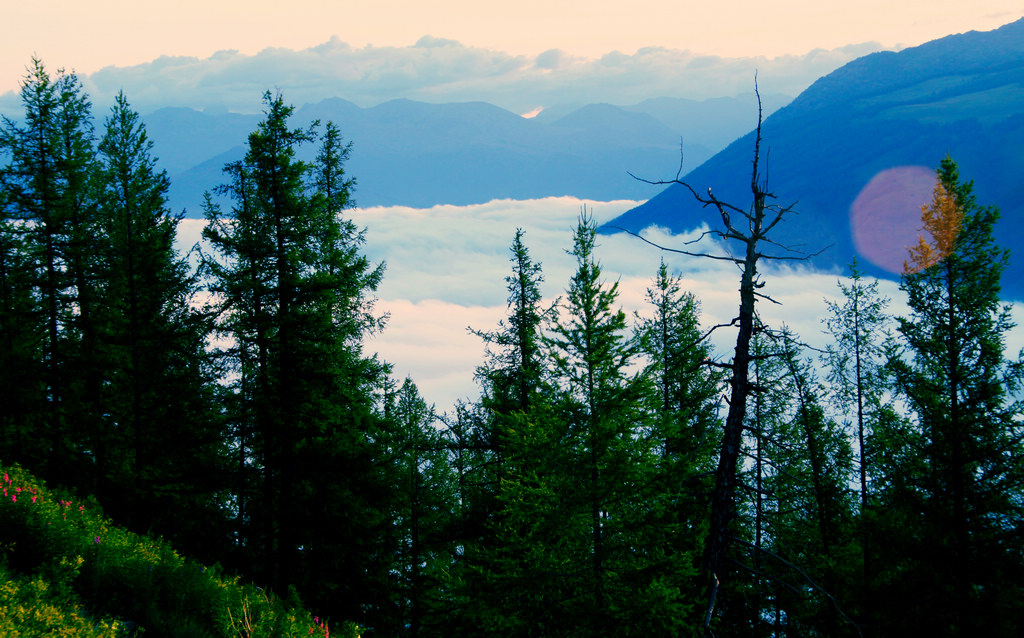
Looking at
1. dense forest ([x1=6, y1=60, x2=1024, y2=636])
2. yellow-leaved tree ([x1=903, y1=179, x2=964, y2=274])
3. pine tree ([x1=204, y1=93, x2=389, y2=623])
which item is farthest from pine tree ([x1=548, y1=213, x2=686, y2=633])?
yellow-leaved tree ([x1=903, y1=179, x2=964, y2=274])

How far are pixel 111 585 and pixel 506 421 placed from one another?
1043cm

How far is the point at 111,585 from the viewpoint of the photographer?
7.63 metres

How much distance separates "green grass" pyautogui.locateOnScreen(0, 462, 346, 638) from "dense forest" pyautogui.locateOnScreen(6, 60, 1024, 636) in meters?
2.43

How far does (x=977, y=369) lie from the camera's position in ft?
43.5

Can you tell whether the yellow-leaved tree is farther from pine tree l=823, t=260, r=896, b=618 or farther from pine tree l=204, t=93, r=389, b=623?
pine tree l=204, t=93, r=389, b=623

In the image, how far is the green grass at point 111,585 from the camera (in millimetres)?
6695

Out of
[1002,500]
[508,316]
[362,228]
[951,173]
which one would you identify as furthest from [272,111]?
A: [1002,500]

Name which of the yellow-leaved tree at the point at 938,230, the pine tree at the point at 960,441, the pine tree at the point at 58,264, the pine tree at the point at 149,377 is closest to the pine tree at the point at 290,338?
the pine tree at the point at 149,377

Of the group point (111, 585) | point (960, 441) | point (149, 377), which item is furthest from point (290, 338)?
point (960, 441)

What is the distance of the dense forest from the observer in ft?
36.6

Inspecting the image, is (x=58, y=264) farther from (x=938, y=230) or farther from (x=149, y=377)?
(x=938, y=230)

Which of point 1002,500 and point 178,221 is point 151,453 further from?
point 1002,500

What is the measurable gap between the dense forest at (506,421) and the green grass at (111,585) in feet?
7.98

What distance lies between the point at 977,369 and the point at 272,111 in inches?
687
